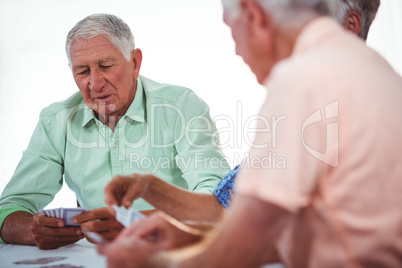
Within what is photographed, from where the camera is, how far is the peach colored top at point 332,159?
27.6 inches

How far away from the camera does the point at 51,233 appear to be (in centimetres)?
176

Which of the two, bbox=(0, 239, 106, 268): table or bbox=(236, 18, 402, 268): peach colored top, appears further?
bbox=(0, 239, 106, 268): table

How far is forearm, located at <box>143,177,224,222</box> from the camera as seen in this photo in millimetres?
1563

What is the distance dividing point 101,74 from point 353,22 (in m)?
1.41

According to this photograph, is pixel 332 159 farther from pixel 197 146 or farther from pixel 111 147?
pixel 111 147

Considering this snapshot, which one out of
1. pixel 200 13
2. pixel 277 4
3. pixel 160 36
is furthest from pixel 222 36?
pixel 277 4

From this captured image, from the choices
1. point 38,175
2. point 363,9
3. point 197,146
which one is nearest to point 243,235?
point 363,9

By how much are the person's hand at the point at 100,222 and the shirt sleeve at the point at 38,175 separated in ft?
2.11

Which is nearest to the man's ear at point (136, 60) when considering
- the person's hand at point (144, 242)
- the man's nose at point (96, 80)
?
the man's nose at point (96, 80)

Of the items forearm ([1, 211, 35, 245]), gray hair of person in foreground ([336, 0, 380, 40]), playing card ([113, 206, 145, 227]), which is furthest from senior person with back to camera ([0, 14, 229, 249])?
playing card ([113, 206, 145, 227])

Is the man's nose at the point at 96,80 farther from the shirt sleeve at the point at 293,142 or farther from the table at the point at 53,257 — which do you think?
the shirt sleeve at the point at 293,142

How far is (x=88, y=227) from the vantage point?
1758 mm

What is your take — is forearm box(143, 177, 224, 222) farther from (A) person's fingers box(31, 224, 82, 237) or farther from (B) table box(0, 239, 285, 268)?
(A) person's fingers box(31, 224, 82, 237)

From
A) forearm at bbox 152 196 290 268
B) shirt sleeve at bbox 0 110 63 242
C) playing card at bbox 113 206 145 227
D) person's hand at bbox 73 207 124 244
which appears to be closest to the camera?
forearm at bbox 152 196 290 268
